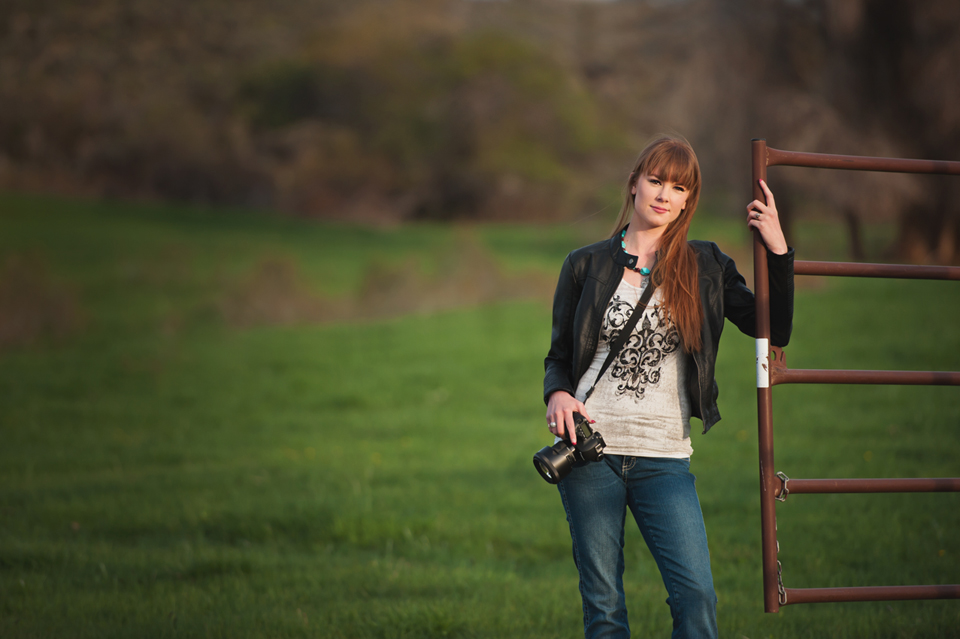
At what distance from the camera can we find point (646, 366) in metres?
2.84

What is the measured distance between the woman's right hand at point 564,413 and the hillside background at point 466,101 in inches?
724

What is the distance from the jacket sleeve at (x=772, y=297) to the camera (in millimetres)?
2857

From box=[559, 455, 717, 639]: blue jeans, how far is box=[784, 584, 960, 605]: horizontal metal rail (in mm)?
548

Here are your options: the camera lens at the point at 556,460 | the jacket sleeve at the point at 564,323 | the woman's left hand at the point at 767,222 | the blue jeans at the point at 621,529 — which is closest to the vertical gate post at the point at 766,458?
the woman's left hand at the point at 767,222

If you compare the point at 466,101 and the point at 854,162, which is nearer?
the point at 854,162

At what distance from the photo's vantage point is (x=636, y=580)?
4785 mm

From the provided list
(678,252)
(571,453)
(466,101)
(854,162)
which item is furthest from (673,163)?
(466,101)

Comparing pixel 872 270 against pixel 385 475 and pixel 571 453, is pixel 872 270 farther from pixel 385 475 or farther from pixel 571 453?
pixel 385 475

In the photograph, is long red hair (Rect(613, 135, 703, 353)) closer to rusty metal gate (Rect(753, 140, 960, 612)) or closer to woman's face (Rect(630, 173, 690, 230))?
woman's face (Rect(630, 173, 690, 230))

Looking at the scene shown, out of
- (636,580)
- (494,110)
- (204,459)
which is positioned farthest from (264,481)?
(494,110)

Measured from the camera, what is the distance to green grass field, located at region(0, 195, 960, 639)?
4227 mm

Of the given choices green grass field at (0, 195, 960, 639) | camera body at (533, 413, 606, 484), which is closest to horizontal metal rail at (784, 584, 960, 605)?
green grass field at (0, 195, 960, 639)

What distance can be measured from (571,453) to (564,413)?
0.13 m

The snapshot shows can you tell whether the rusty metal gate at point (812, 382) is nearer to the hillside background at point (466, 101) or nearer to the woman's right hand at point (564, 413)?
the woman's right hand at point (564, 413)
